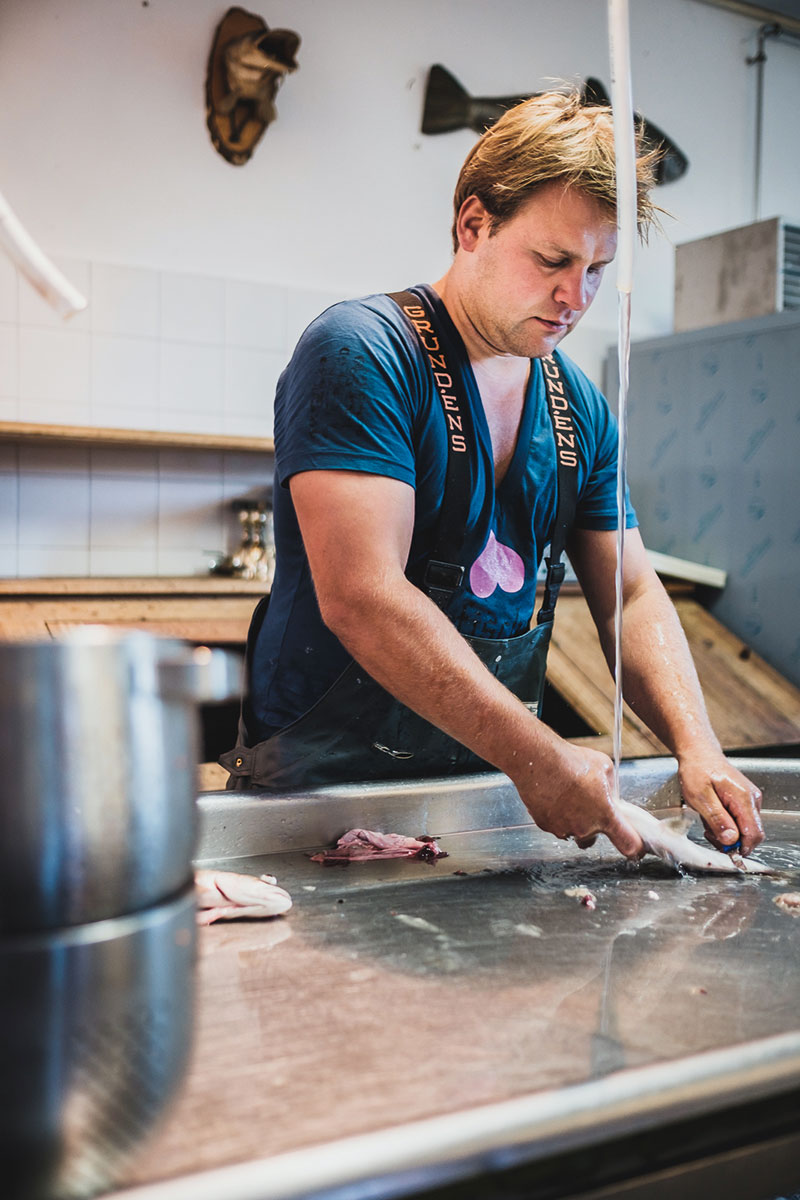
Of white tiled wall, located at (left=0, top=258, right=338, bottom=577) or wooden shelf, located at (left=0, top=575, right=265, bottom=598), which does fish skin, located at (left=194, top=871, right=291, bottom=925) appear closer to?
wooden shelf, located at (left=0, top=575, right=265, bottom=598)

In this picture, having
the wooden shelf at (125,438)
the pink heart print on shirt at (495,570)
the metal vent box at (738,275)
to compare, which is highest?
the metal vent box at (738,275)

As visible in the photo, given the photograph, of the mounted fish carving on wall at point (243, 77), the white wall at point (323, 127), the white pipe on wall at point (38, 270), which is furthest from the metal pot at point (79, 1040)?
the mounted fish carving on wall at point (243, 77)

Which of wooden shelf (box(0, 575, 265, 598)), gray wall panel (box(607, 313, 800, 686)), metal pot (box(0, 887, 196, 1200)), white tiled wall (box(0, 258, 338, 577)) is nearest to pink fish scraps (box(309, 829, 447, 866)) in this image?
metal pot (box(0, 887, 196, 1200))

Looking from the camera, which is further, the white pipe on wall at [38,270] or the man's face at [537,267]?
the man's face at [537,267]

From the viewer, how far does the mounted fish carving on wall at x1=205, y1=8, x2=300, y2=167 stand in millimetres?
3688

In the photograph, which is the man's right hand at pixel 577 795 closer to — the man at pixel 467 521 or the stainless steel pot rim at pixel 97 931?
the man at pixel 467 521

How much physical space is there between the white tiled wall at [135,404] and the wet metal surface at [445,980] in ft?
Result: 8.52

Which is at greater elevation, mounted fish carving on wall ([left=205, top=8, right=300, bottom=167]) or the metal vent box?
mounted fish carving on wall ([left=205, top=8, right=300, bottom=167])

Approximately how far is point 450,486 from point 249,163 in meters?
2.89

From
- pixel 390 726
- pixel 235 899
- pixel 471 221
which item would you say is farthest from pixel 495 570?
pixel 235 899

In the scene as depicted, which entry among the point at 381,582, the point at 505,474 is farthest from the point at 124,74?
→ the point at 381,582

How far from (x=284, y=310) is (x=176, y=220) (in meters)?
0.49

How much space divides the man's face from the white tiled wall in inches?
93.1

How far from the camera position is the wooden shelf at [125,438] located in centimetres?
331
